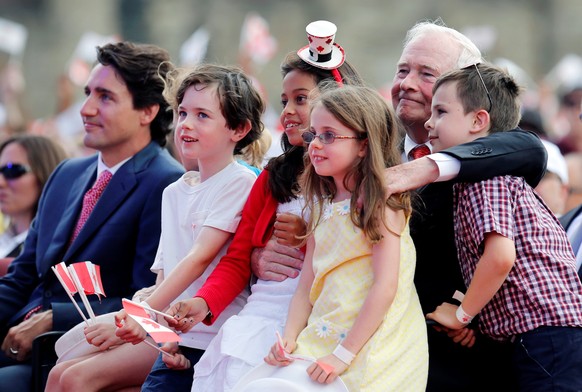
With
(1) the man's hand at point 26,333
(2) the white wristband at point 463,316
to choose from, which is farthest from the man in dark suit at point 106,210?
(2) the white wristband at point 463,316

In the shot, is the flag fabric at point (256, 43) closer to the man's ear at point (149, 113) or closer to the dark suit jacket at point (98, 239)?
the man's ear at point (149, 113)

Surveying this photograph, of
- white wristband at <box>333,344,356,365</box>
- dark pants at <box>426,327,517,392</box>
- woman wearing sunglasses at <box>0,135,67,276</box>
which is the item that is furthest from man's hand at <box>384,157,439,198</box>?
woman wearing sunglasses at <box>0,135,67,276</box>

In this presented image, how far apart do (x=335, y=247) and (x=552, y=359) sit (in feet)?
2.76

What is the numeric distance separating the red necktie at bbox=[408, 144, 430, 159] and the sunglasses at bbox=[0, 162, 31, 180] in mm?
2840

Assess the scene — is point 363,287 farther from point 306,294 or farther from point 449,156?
point 449,156

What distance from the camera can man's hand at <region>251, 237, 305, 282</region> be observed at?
13.5 ft

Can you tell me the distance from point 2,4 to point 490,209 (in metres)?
22.5

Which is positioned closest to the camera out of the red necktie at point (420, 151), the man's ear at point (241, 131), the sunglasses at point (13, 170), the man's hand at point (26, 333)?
the man's ear at point (241, 131)

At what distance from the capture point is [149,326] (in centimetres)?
368

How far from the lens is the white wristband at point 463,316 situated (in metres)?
3.78

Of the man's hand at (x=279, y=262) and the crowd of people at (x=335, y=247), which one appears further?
the man's hand at (x=279, y=262)

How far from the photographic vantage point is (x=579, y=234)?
4.88 meters

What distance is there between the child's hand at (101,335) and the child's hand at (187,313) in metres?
0.35

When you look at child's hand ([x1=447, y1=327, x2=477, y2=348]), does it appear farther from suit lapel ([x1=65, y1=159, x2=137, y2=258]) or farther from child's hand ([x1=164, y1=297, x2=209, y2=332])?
suit lapel ([x1=65, y1=159, x2=137, y2=258])
